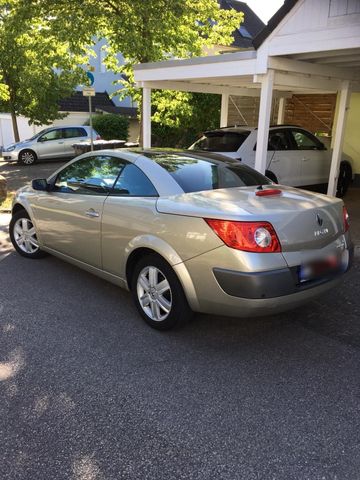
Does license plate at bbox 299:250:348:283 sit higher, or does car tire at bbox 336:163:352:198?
license plate at bbox 299:250:348:283

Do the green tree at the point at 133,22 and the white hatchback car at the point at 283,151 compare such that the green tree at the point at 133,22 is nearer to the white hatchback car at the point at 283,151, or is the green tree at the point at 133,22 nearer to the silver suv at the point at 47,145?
the white hatchback car at the point at 283,151

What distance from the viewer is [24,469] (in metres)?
2.43

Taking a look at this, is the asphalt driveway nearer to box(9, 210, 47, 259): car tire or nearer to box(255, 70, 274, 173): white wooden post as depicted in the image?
box(9, 210, 47, 259): car tire

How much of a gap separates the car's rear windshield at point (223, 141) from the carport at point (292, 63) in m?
1.09

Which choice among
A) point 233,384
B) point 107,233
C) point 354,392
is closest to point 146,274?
point 107,233

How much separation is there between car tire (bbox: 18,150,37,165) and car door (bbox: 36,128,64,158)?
0.67 ft

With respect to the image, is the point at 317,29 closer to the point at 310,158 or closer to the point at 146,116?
the point at 310,158

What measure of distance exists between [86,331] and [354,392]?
2.23 meters

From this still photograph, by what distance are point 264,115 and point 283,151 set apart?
7.09 feet

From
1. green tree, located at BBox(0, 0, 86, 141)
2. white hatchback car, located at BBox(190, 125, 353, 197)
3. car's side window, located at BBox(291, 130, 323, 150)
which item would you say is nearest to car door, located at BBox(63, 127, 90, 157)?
green tree, located at BBox(0, 0, 86, 141)

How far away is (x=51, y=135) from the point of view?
62.6 feet

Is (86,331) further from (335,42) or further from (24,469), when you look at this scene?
(335,42)

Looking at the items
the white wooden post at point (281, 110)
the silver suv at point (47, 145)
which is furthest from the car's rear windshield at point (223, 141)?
the silver suv at point (47, 145)

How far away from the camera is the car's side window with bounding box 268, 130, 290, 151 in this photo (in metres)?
8.79
